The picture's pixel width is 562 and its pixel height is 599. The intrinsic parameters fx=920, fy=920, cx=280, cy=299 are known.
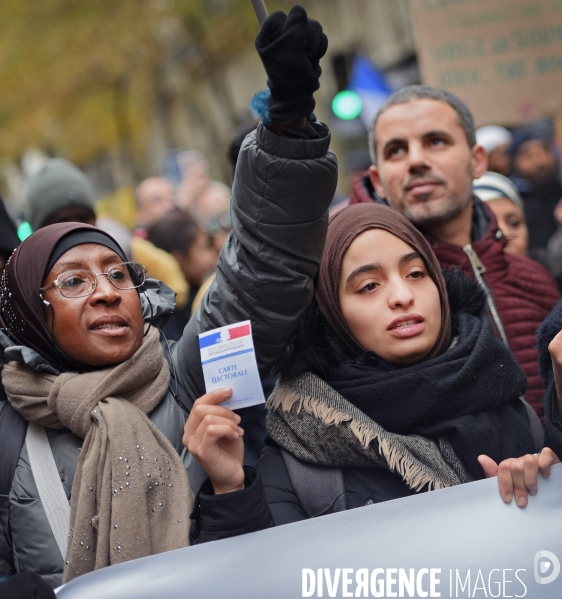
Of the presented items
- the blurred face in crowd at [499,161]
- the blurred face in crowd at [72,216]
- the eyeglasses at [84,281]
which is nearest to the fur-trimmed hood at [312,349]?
the eyeglasses at [84,281]

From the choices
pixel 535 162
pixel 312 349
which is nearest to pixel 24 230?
pixel 312 349

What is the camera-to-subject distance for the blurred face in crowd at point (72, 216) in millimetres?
4551

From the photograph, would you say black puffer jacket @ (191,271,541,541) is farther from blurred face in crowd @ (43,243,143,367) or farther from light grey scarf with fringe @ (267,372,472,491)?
blurred face in crowd @ (43,243,143,367)

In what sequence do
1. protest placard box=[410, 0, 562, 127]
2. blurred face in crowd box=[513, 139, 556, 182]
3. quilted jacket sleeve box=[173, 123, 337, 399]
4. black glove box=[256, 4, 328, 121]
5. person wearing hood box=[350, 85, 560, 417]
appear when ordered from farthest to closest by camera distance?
blurred face in crowd box=[513, 139, 556, 182] → protest placard box=[410, 0, 562, 127] → person wearing hood box=[350, 85, 560, 417] → quilted jacket sleeve box=[173, 123, 337, 399] → black glove box=[256, 4, 328, 121]

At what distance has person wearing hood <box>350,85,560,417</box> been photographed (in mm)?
3344

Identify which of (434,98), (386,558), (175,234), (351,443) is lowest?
(386,558)

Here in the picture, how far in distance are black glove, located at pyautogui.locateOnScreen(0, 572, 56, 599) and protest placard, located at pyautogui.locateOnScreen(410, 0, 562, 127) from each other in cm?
375

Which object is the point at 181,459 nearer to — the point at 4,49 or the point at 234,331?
the point at 234,331

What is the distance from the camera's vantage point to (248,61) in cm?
1912

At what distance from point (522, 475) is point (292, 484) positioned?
0.65 m

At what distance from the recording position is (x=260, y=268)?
96.1 inches

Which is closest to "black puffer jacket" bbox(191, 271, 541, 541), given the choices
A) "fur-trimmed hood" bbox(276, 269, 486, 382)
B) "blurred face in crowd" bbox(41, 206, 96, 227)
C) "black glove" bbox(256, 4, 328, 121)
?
"fur-trimmed hood" bbox(276, 269, 486, 382)

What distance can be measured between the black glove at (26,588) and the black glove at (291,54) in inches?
49.7

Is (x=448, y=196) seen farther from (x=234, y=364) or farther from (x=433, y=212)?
(x=234, y=364)
